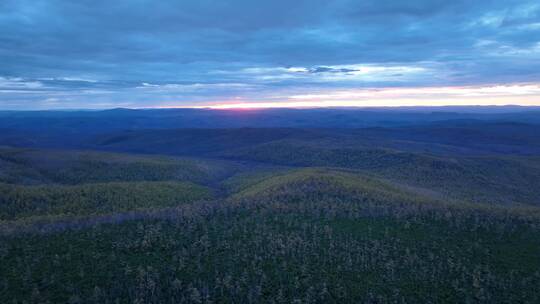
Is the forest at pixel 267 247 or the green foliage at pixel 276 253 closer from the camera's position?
the green foliage at pixel 276 253

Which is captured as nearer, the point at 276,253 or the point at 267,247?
the point at 276,253

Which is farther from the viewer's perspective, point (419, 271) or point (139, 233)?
point (139, 233)

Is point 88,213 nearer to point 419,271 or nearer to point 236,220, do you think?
point 236,220

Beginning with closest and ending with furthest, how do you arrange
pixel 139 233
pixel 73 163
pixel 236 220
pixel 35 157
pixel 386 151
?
pixel 139 233, pixel 236 220, pixel 73 163, pixel 35 157, pixel 386 151

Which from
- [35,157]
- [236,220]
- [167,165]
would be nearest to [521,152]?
[167,165]

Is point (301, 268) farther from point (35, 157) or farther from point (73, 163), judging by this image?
point (35, 157)

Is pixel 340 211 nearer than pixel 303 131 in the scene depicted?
Yes

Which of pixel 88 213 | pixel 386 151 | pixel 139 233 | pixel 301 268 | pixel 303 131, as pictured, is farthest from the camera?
pixel 303 131

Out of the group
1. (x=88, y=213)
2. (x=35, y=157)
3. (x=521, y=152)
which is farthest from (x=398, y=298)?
(x=521, y=152)

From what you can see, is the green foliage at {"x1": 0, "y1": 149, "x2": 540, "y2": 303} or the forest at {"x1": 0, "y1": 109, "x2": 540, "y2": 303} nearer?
the green foliage at {"x1": 0, "y1": 149, "x2": 540, "y2": 303}
